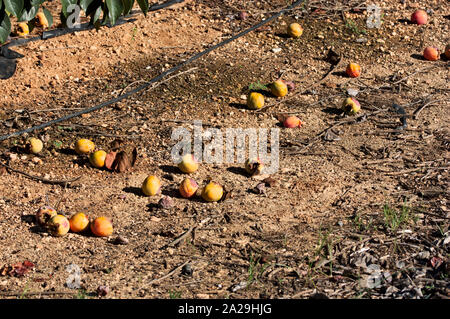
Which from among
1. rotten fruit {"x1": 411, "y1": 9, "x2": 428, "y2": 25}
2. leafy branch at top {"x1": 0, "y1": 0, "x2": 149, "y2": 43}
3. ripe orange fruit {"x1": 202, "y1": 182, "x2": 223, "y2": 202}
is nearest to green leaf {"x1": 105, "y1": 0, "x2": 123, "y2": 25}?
leafy branch at top {"x1": 0, "y1": 0, "x2": 149, "y2": 43}

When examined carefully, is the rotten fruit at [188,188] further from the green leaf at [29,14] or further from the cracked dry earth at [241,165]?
the green leaf at [29,14]

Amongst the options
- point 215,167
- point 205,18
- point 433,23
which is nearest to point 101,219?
point 215,167

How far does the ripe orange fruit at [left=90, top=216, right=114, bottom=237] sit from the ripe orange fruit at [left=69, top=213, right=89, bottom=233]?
0.05 m

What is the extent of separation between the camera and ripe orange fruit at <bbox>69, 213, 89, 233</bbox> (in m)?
3.74

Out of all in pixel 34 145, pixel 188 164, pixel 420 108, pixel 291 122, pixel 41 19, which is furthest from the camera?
pixel 41 19

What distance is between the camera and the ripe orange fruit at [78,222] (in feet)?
12.3

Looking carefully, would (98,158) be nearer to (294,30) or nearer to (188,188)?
(188,188)

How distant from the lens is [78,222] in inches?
147

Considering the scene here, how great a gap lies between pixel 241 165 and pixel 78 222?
129 centimetres

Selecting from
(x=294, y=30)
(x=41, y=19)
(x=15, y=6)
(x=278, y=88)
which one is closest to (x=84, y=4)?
(x=15, y=6)

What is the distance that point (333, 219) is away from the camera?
3871 mm

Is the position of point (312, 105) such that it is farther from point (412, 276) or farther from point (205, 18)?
Answer: point (412, 276)

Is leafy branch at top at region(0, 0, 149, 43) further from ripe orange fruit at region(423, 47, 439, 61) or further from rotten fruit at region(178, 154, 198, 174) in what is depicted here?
Answer: ripe orange fruit at region(423, 47, 439, 61)

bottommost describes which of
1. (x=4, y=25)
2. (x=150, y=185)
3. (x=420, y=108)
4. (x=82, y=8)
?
(x=420, y=108)
